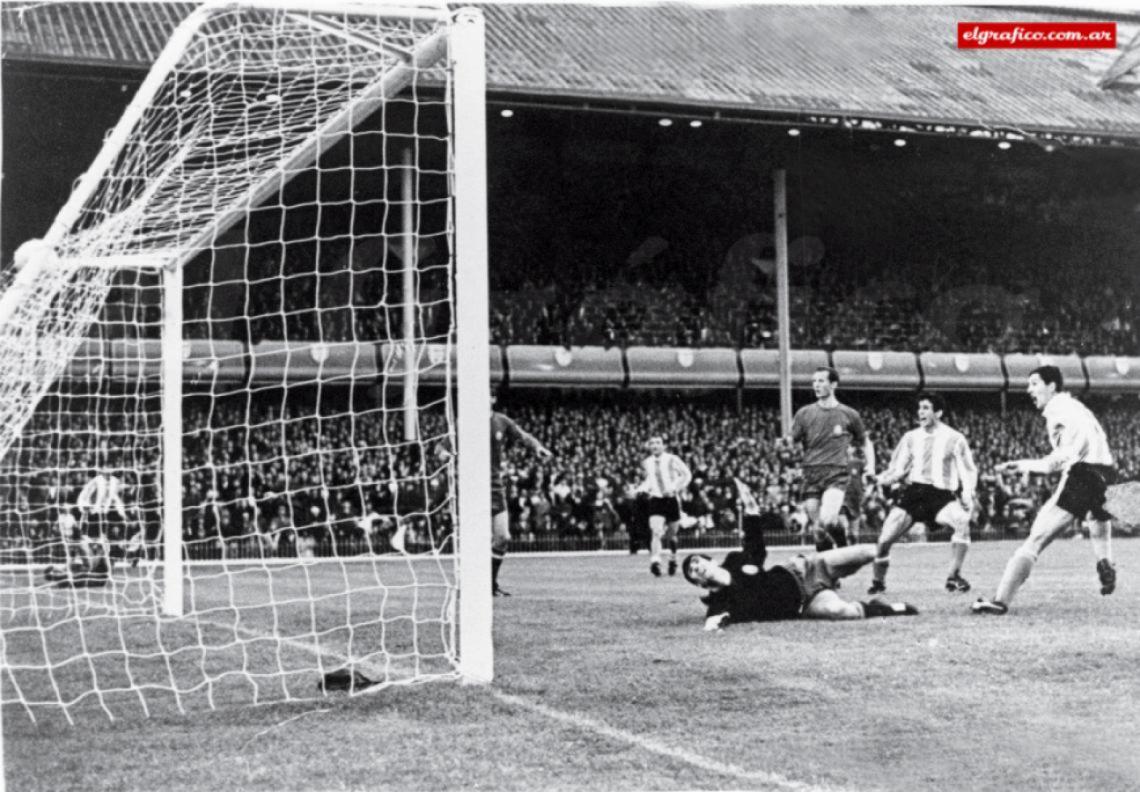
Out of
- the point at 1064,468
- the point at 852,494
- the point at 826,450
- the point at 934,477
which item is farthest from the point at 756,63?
the point at 1064,468

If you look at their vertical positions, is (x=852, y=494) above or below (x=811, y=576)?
above

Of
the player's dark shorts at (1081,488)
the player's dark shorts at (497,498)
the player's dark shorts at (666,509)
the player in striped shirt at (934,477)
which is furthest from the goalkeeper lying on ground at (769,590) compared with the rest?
the player's dark shorts at (666,509)

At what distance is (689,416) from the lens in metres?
21.5

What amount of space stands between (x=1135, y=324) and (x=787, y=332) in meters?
5.50

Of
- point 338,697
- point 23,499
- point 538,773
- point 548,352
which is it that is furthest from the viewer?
point 548,352

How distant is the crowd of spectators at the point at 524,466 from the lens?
1661 centimetres

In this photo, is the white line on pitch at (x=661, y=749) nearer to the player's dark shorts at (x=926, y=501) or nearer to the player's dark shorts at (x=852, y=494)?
the player's dark shorts at (x=926, y=501)

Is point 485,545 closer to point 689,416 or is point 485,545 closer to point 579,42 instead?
point 579,42

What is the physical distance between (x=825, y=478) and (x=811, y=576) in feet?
9.18

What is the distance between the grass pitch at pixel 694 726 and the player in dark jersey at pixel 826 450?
10.4 feet

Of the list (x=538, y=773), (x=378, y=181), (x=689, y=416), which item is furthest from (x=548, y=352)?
(x=538, y=773)

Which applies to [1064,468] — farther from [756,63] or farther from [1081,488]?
[756,63]

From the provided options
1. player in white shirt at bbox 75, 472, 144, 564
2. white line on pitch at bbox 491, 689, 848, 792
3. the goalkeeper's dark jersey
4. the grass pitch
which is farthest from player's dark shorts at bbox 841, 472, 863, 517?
player in white shirt at bbox 75, 472, 144, 564

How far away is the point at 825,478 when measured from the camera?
9.92 metres
